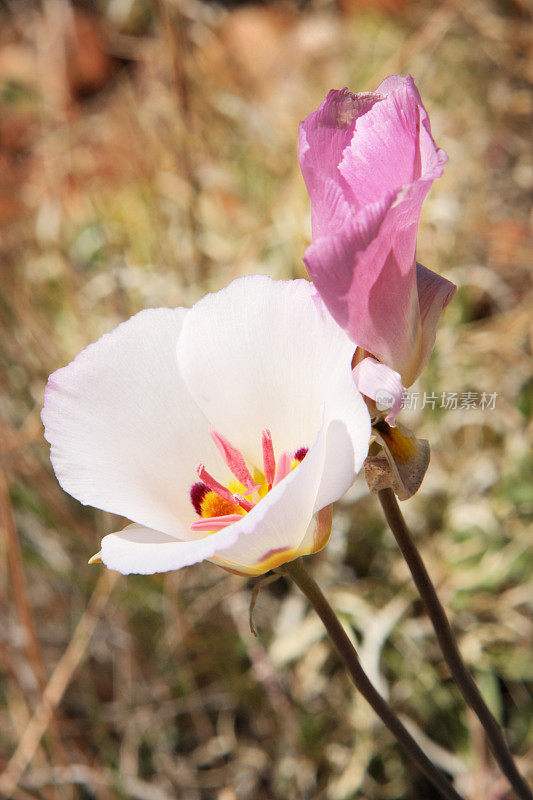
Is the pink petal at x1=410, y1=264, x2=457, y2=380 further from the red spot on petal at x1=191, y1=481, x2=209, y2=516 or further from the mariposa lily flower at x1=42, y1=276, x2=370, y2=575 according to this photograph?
the red spot on petal at x1=191, y1=481, x2=209, y2=516

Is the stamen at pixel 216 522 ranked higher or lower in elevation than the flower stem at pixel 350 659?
higher

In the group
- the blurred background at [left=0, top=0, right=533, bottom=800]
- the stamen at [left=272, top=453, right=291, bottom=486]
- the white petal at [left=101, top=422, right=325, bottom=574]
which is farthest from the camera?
the blurred background at [left=0, top=0, right=533, bottom=800]

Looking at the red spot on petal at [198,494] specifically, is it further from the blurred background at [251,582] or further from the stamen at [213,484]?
the blurred background at [251,582]

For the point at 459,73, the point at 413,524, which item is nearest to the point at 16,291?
the point at 413,524

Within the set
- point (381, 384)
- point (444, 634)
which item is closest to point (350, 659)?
point (444, 634)

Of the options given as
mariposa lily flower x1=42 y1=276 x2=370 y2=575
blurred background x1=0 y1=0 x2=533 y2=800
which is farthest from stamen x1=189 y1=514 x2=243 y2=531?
blurred background x1=0 y1=0 x2=533 y2=800

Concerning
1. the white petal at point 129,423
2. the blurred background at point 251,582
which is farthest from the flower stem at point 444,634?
the blurred background at point 251,582
